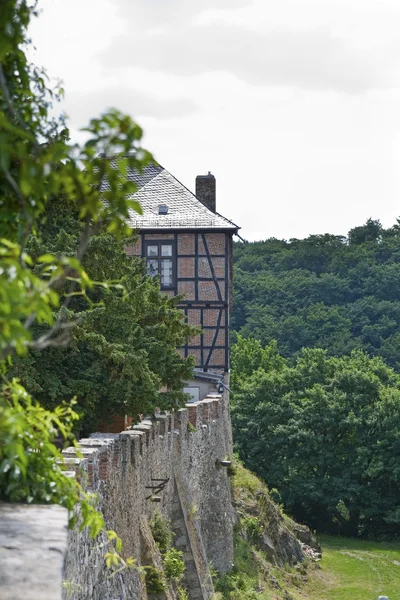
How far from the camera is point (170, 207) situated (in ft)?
119

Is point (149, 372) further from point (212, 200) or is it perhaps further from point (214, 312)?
point (212, 200)

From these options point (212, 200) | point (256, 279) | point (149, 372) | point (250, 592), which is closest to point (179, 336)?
point (149, 372)

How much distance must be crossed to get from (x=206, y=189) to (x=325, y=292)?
125 feet

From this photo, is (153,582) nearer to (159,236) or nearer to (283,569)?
(283,569)

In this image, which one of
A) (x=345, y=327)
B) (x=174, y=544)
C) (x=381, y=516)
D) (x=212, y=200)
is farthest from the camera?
(x=345, y=327)

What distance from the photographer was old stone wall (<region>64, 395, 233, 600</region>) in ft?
37.1

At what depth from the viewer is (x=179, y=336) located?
65.2ft

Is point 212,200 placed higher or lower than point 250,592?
higher

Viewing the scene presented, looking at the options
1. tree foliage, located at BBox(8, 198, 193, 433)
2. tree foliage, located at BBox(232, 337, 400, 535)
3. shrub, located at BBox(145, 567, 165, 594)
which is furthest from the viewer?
tree foliage, located at BBox(232, 337, 400, 535)

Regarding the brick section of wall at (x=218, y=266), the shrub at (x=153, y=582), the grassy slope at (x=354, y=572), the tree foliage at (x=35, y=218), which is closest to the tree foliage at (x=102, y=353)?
the shrub at (x=153, y=582)

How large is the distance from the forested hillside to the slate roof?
30.1 meters

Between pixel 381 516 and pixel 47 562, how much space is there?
131ft

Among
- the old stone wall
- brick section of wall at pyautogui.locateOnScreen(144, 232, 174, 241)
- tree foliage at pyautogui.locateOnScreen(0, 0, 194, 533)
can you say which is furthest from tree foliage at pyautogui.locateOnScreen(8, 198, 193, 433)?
brick section of wall at pyautogui.locateOnScreen(144, 232, 174, 241)

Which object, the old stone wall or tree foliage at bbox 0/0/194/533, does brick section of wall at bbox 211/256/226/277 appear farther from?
tree foliage at bbox 0/0/194/533
